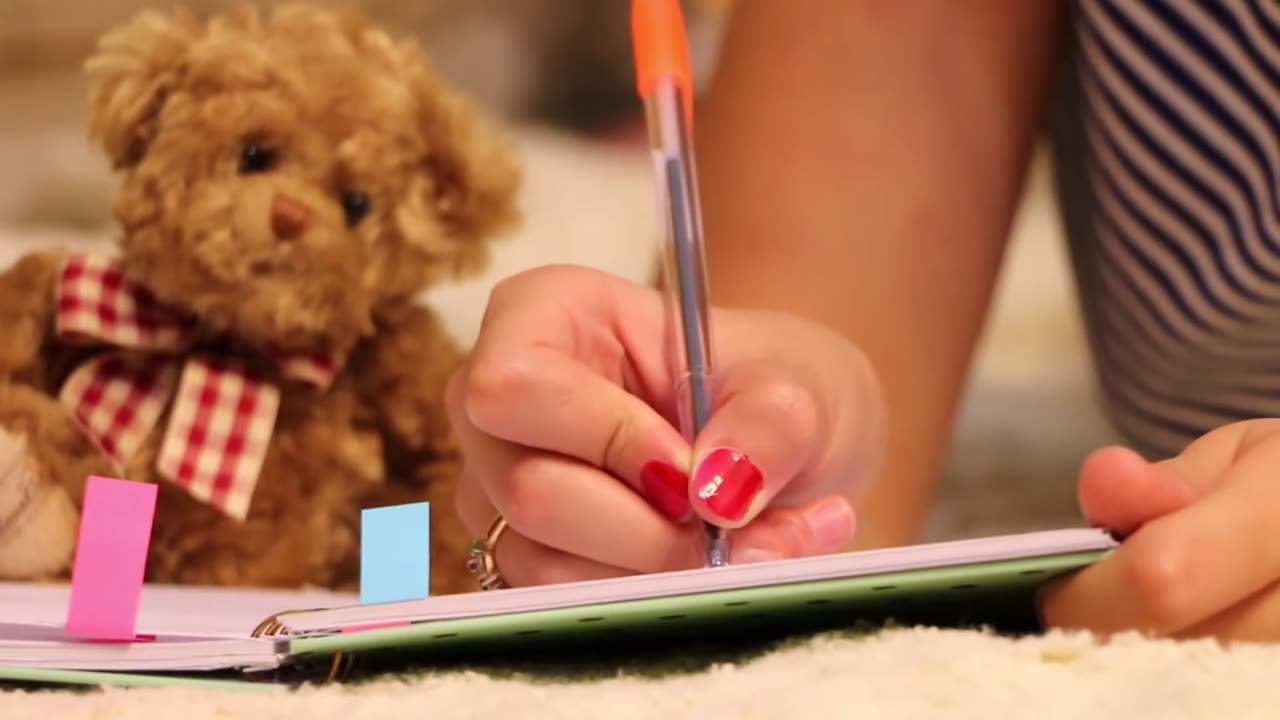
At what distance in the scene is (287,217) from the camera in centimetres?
43

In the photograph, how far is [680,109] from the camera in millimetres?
379

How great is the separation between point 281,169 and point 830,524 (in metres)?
0.24

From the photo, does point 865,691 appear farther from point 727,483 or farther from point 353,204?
point 353,204

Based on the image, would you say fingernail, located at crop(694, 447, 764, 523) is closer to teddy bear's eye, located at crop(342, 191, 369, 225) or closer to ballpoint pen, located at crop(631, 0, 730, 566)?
ballpoint pen, located at crop(631, 0, 730, 566)

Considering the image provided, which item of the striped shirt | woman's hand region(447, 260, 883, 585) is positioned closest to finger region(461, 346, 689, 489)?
Answer: woman's hand region(447, 260, 883, 585)

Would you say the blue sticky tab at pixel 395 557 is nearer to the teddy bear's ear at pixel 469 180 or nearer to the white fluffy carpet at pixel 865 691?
the white fluffy carpet at pixel 865 691

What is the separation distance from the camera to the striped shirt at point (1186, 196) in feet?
1.78

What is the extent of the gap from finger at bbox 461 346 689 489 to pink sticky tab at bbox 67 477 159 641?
0.31ft

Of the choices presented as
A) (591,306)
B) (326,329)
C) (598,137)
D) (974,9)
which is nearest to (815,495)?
(591,306)

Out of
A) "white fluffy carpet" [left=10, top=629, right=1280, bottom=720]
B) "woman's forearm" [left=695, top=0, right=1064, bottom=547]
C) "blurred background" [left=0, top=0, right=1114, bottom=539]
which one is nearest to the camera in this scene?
"white fluffy carpet" [left=10, top=629, right=1280, bottom=720]

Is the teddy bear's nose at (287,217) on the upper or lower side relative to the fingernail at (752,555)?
upper

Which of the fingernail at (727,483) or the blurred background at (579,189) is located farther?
the blurred background at (579,189)

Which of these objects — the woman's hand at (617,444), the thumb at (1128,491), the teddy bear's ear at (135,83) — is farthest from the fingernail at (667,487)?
the teddy bear's ear at (135,83)

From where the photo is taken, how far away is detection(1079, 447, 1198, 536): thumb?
0.27 metres
